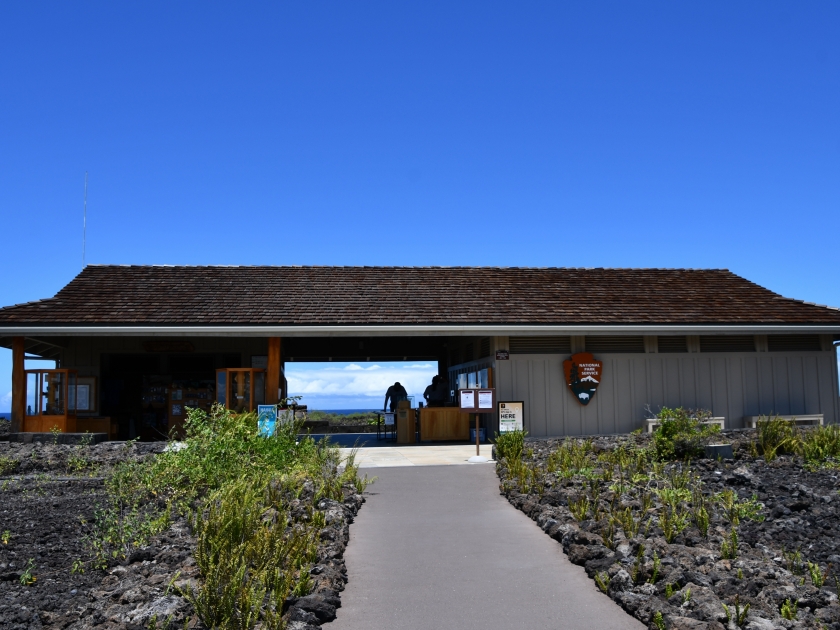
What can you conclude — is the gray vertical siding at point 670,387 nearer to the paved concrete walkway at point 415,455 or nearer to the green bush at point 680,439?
the paved concrete walkway at point 415,455

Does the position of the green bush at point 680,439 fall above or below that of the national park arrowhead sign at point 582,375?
below

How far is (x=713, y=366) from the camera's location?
65.5 feet

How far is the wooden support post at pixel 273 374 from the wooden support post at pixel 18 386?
528 centimetres

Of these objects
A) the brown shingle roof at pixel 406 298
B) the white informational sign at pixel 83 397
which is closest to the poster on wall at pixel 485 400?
the brown shingle roof at pixel 406 298

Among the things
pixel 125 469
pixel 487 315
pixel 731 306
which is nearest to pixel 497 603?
pixel 125 469

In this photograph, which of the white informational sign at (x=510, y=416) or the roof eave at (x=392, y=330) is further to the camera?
the roof eave at (x=392, y=330)

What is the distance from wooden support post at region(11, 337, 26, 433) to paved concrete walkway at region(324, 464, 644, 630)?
11757 mm

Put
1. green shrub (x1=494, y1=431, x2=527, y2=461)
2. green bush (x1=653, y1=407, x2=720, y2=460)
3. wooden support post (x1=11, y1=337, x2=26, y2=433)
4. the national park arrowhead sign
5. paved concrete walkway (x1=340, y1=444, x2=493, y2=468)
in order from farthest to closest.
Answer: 1. the national park arrowhead sign
2. wooden support post (x1=11, y1=337, x2=26, y2=433)
3. paved concrete walkway (x1=340, y1=444, x2=493, y2=468)
4. green shrub (x1=494, y1=431, x2=527, y2=461)
5. green bush (x1=653, y1=407, x2=720, y2=460)

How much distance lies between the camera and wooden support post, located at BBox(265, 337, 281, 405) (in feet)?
62.0

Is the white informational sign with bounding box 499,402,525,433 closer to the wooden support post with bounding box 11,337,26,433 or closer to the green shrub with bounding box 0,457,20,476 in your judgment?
the green shrub with bounding box 0,457,20,476

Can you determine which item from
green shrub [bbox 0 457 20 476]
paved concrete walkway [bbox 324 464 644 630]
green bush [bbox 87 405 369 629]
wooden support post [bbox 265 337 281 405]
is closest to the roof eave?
wooden support post [bbox 265 337 281 405]

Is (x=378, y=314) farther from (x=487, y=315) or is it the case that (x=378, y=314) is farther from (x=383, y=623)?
(x=383, y=623)

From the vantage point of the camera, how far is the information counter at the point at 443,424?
19.8 metres

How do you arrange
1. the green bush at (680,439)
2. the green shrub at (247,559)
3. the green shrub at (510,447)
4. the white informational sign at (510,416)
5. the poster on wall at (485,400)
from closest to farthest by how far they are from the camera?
1. the green shrub at (247,559)
2. the green bush at (680,439)
3. the green shrub at (510,447)
4. the poster on wall at (485,400)
5. the white informational sign at (510,416)
